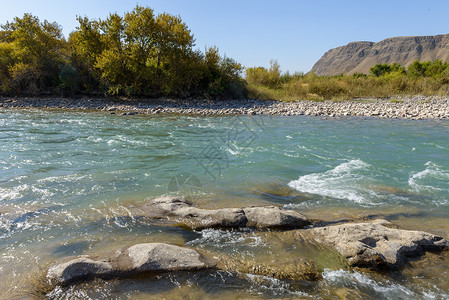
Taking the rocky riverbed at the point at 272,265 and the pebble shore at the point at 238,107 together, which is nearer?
the rocky riverbed at the point at 272,265

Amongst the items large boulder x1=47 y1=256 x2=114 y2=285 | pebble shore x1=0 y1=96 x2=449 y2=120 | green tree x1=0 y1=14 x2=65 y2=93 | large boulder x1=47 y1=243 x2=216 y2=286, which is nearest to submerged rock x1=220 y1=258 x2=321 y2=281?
large boulder x1=47 y1=243 x2=216 y2=286

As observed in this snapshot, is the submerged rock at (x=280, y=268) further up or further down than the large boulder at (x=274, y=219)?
further down

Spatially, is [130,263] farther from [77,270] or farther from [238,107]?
[238,107]

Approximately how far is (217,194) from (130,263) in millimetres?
2785

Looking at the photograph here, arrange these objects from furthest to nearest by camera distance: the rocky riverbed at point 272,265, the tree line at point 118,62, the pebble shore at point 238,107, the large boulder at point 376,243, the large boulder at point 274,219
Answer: the tree line at point 118,62
the pebble shore at point 238,107
the large boulder at point 274,219
the large boulder at point 376,243
the rocky riverbed at point 272,265

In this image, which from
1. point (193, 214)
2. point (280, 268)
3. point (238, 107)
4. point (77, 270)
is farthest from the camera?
point (238, 107)

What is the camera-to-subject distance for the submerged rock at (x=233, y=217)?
14.3ft

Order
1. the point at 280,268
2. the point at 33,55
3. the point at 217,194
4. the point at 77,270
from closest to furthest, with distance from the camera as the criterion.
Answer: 1. the point at 77,270
2. the point at 280,268
3. the point at 217,194
4. the point at 33,55

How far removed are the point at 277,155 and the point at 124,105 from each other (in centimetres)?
1693

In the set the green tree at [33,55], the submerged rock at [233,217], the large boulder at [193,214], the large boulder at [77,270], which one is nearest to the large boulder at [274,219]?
the submerged rock at [233,217]

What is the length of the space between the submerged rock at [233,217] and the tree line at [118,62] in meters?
20.3

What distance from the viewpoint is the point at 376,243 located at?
12.3ft

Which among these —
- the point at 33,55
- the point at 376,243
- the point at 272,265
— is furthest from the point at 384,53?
the point at 272,265

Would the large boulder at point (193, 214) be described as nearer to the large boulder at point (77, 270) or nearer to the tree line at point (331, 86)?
the large boulder at point (77, 270)
